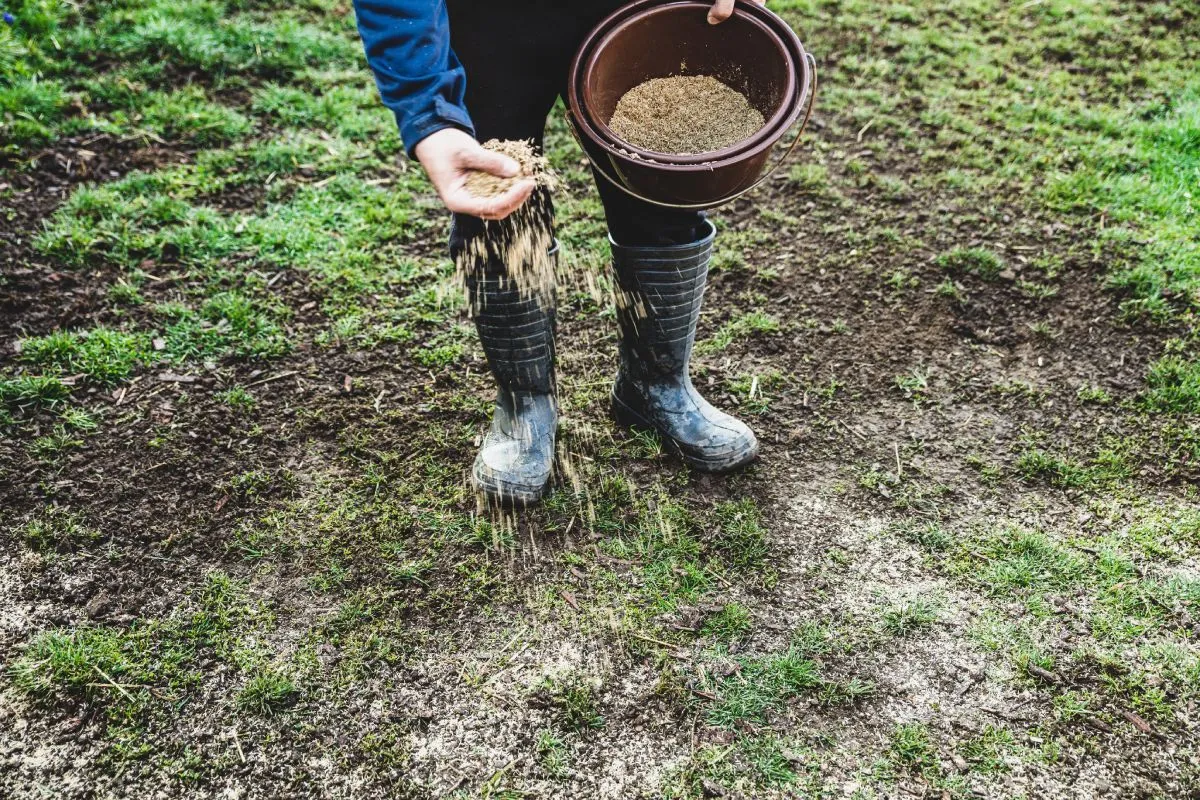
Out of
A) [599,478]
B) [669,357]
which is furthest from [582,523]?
[669,357]

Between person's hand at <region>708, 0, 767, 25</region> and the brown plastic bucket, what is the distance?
0.03 meters

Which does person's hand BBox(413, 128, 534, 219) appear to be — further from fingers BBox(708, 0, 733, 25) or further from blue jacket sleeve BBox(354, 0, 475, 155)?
fingers BBox(708, 0, 733, 25)

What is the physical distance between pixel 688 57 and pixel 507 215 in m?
0.71

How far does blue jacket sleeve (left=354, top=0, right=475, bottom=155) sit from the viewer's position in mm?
1707

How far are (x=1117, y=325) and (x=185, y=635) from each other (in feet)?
9.91

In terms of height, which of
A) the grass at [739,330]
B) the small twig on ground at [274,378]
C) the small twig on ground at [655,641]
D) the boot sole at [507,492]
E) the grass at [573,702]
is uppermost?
the grass at [739,330]

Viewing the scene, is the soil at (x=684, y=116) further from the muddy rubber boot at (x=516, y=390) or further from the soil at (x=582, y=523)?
the soil at (x=582, y=523)

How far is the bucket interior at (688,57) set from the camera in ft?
6.64

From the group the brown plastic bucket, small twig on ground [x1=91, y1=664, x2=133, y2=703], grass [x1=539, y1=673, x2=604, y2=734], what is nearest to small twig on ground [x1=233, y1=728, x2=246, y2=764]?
small twig on ground [x1=91, y1=664, x2=133, y2=703]

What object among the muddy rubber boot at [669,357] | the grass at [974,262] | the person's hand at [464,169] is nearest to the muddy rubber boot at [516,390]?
the muddy rubber boot at [669,357]

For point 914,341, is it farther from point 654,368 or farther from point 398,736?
point 398,736

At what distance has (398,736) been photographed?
2.00 m

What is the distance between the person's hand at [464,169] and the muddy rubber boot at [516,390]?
0.52m

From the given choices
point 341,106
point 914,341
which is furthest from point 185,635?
point 341,106
